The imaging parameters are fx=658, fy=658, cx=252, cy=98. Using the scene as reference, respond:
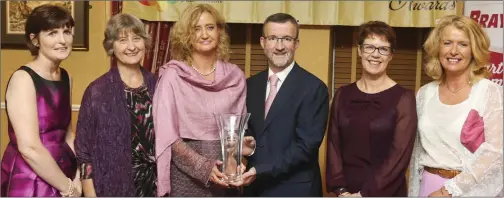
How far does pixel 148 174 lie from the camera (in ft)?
9.42

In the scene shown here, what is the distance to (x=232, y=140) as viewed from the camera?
2684mm

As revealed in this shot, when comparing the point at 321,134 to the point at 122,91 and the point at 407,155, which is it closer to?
the point at 407,155

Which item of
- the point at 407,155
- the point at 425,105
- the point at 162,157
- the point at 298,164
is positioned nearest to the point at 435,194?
the point at 407,155

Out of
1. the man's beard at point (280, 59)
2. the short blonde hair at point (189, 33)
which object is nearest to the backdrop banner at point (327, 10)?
the short blonde hair at point (189, 33)

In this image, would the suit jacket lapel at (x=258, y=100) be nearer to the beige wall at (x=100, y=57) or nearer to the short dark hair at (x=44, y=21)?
the short dark hair at (x=44, y=21)

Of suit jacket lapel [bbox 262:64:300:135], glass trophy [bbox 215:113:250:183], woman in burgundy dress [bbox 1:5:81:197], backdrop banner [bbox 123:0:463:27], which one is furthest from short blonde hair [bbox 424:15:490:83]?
backdrop banner [bbox 123:0:463:27]

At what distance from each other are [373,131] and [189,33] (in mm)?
904

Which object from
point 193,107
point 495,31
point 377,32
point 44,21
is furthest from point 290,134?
point 495,31

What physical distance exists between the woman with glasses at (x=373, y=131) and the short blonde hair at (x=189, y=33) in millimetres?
604

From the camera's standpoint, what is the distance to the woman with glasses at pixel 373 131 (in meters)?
2.79

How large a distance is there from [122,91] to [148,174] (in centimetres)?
38

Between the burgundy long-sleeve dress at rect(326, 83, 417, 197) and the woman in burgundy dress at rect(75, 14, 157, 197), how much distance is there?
0.83 meters

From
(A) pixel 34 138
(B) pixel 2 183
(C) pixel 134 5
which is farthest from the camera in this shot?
(C) pixel 134 5

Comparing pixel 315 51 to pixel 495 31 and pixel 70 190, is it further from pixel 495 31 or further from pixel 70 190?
pixel 70 190
